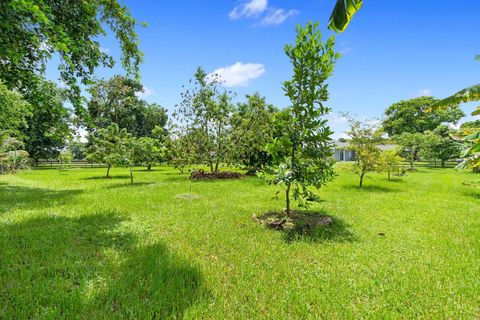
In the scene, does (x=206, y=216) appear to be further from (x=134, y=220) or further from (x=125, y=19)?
(x=125, y=19)

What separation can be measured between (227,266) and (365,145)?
1489 centimetres

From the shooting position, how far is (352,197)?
12891 mm

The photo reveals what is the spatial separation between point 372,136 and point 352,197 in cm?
593

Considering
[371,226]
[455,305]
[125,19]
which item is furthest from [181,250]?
[125,19]

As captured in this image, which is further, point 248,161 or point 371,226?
point 248,161

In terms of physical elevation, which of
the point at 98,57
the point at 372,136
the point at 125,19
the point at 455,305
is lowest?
the point at 455,305

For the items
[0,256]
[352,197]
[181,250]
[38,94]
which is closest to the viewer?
[0,256]

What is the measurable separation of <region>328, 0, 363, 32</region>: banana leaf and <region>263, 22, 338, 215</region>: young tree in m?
3.05

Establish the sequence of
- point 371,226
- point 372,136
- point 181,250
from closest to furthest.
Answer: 1. point 181,250
2. point 371,226
3. point 372,136

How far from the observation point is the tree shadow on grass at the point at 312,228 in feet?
22.0

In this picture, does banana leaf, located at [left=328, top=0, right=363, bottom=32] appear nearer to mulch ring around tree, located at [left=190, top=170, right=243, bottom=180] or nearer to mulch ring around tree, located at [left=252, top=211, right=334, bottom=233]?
mulch ring around tree, located at [left=252, top=211, right=334, bottom=233]

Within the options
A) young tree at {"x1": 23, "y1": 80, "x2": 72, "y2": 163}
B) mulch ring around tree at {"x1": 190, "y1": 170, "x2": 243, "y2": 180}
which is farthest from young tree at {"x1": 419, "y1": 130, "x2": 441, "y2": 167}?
young tree at {"x1": 23, "y1": 80, "x2": 72, "y2": 163}

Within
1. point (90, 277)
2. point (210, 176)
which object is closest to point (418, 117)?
point (210, 176)

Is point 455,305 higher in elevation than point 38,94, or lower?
lower
